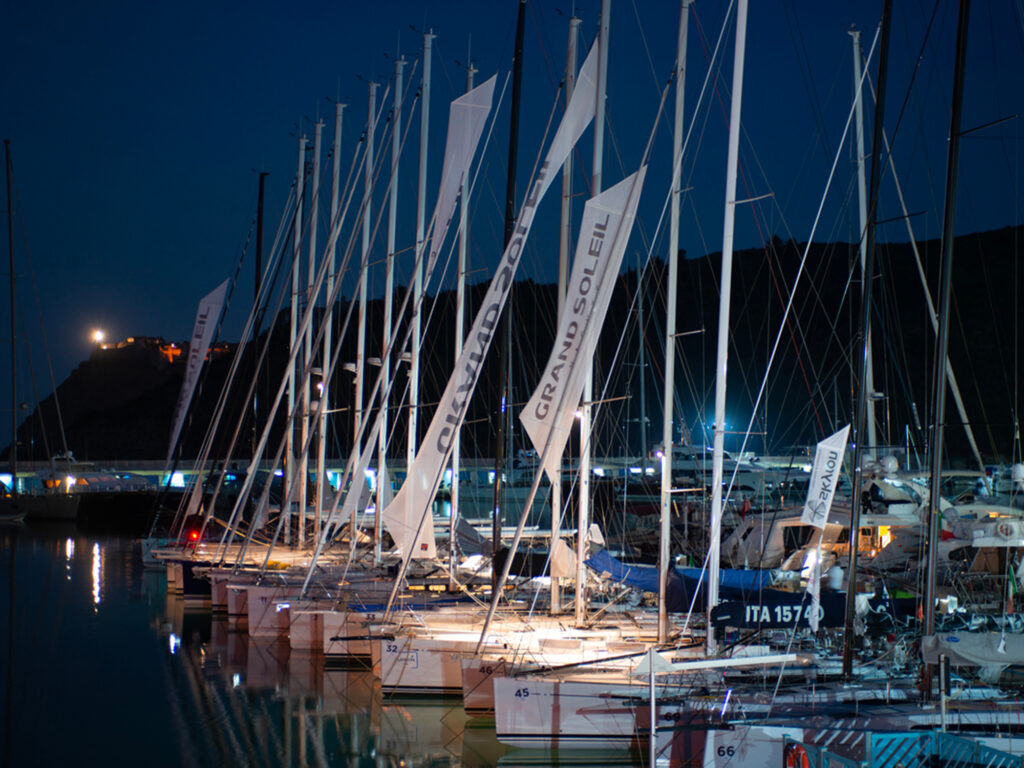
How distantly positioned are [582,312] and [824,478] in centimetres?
486

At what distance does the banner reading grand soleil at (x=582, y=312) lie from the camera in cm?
1758

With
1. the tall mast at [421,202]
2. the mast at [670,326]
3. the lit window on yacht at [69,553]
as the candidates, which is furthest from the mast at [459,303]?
the lit window on yacht at [69,553]

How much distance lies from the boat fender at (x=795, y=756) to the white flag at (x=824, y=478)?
15.8 ft

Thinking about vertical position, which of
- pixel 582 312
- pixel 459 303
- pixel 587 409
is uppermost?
pixel 459 303

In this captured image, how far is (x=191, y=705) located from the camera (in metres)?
21.7

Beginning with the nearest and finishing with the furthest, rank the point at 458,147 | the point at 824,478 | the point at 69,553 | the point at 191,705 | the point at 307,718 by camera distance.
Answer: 1. the point at 824,478
2. the point at 307,718
3. the point at 191,705
4. the point at 458,147
5. the point at 69,553

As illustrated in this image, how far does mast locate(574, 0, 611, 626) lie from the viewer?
1916cm

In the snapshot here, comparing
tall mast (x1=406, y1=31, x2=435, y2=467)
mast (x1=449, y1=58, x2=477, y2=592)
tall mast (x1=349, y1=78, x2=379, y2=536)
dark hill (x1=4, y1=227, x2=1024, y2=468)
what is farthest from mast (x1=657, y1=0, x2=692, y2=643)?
dark hill (x1=4, y1=227, x2=1024, y2=468)

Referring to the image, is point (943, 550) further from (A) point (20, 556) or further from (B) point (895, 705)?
(A) point (20, 556)

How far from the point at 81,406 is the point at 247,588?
144m

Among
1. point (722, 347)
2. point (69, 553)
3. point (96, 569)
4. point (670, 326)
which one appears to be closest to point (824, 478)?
point (722, 347)

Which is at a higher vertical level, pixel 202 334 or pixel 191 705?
pixel 202 334

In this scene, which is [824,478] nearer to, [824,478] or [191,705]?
[824,478]

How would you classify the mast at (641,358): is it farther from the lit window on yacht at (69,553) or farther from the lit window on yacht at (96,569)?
the lit window on yacht at (69,553)
